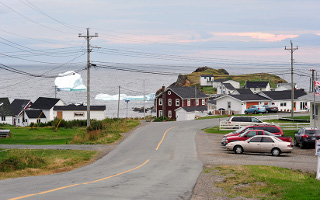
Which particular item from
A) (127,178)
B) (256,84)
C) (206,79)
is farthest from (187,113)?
(206,79)

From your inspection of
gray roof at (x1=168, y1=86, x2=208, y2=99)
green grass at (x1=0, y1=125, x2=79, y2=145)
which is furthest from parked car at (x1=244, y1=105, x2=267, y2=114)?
green grass at (x1=0, y1=125, x2=79, y2=145)

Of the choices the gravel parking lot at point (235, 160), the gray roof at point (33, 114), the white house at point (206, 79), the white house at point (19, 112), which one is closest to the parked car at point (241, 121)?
the gravel parking lot at point (235, 160)

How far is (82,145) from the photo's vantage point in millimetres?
35750

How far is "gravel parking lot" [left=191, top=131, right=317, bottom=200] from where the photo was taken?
1864cm

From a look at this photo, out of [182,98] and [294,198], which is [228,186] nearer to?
[294,198]

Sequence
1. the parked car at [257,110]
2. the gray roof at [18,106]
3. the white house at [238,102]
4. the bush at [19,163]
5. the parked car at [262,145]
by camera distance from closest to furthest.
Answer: the bush at [19,163]
the parked car at [262,145]
the parked car at [257,110]
the white house at [238,102]
the gray roof at [18,106]

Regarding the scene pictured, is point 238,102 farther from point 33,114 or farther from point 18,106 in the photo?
Answer: point 18,106

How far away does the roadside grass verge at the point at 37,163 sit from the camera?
22.5 metres

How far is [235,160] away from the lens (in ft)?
91.2

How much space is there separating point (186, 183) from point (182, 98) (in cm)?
7113

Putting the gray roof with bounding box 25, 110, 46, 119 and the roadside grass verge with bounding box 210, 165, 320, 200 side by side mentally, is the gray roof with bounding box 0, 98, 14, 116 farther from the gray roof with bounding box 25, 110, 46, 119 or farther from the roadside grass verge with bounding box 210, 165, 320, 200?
the roadside grass verge with bounding box 210, 165, 320, 200

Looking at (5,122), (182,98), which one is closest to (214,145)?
(182,98)

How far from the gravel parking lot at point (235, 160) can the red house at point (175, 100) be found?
173 feet

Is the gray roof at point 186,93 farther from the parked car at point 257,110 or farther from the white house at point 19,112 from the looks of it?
the white house at point 19,112
